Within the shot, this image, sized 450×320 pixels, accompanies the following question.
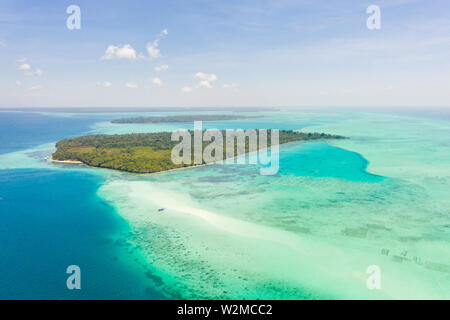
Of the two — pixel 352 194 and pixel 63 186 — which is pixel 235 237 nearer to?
pixel 352 194

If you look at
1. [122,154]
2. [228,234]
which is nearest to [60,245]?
[228,234]

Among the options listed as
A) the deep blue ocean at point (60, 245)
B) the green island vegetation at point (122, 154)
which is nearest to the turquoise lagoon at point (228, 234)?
the deep blue ocean at point (60, 245)

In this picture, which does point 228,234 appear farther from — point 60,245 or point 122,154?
point 122,154

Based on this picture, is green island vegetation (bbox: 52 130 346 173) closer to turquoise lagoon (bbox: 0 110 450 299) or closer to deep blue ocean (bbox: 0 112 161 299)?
turquoise lagoon (bbox: 0 110 450 299)

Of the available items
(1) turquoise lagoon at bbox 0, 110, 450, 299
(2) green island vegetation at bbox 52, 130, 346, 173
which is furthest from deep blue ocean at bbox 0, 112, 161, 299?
(2) green island vegetation at bbox 52, 130, 346, 173

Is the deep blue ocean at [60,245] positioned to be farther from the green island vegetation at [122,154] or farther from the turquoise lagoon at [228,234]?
the green island vegetation at [122,154]
